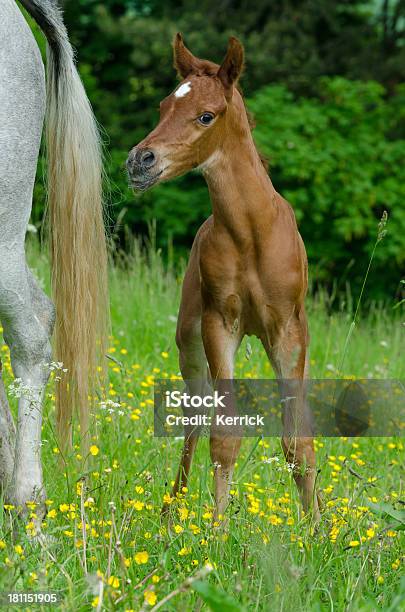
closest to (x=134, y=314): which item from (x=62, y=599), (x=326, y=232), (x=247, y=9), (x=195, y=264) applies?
(x=195, y=264)

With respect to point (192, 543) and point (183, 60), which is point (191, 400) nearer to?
point (192, 543)

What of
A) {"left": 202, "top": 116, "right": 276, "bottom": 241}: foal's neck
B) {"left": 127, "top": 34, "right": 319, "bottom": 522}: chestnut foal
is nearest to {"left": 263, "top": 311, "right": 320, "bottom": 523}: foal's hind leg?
{"left": 127, "top": 34, "right": 319, "bottom": 522}: chestnut foal

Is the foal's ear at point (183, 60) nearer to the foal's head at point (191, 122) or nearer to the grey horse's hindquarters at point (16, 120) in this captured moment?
the foal's head at point (191, 122)

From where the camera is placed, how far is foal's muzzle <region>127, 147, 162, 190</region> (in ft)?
9.78

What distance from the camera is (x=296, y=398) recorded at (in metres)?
3.31

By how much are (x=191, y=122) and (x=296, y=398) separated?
40.9 inches

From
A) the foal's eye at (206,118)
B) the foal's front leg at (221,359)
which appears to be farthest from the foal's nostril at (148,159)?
the foal's front leg at (221,359)

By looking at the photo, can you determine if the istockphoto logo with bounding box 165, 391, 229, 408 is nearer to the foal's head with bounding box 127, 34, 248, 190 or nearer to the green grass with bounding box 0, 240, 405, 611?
the green grass with bounding box 0, 240, 405, 611

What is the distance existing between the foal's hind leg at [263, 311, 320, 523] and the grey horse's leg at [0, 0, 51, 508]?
0.84m

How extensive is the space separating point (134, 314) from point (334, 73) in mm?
9365

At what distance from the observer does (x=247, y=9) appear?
47.3 feet

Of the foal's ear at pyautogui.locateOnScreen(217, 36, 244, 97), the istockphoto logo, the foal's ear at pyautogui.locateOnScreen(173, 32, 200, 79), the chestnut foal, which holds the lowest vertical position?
the istockphoto logo
